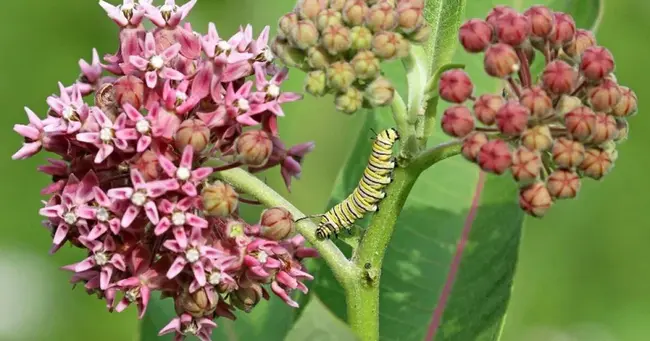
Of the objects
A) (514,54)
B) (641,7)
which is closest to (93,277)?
(514,54)

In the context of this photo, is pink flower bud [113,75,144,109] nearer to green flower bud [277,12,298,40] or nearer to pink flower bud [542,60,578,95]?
green flower bud [277,12,298,40]

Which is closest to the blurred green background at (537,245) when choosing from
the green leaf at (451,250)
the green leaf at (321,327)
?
the green leaf at (451,250)

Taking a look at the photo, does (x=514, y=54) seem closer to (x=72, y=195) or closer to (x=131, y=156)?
(x=131, y=156)

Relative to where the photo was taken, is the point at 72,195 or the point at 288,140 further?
the point at 288,140

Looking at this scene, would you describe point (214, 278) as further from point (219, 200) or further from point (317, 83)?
point (317, 83)

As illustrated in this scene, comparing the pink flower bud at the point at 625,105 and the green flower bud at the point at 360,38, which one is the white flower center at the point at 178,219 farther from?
the pink flower bud at the point at 625,105

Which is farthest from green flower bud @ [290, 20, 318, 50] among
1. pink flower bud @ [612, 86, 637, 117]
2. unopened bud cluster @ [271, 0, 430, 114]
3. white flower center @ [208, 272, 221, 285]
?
pink flower bud @ [612, 86, 637, 117]

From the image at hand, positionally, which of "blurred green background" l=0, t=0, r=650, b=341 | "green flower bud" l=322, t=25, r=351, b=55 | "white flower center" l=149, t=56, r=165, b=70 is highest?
"green flower bud" l=322, t=25, r=351, b=55
